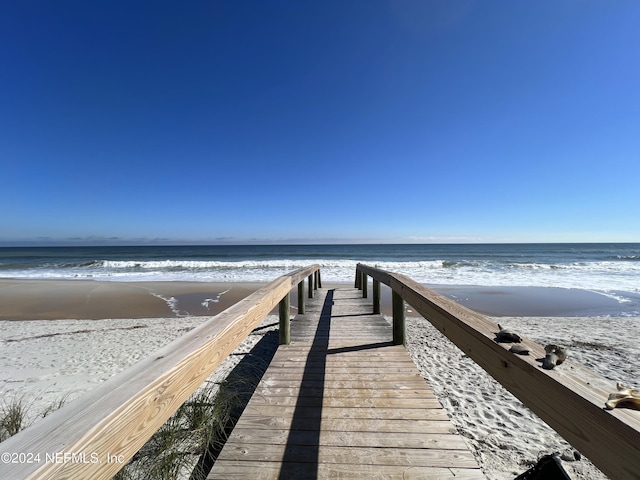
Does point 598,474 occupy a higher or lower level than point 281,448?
lower

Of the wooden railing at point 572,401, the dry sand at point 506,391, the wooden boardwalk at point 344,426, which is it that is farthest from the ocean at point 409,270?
the wooden railing at point 572,401

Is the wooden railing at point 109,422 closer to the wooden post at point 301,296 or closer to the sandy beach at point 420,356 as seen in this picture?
the sandy beach at point 420,356

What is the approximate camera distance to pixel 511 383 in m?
1.19

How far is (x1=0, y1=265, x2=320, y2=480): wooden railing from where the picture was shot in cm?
63

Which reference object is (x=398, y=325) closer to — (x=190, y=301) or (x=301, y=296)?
(x=301, y=296)

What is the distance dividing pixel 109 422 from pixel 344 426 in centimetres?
184

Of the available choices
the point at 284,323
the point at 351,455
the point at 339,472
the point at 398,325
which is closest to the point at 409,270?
the point at 398,325

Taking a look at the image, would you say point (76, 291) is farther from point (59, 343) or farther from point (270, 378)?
point (270, 378)

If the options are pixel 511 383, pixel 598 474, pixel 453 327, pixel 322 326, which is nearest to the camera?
pixel 511 383

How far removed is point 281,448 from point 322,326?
295 centimetres

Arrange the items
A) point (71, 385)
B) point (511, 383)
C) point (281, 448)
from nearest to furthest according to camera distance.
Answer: point (511, 383)
point (281, 448)
point (71, 385)

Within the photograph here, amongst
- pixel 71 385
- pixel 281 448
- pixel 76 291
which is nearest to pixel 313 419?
pixel 281 448

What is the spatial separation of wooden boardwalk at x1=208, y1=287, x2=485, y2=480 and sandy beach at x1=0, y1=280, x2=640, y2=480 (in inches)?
27.9

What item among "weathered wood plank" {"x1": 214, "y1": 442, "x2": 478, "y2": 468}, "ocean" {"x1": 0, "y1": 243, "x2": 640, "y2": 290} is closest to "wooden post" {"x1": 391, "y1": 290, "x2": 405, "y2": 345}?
"weathered wood plank" {"x1": 214, "y1": 442, "x2": 478, "y2": 468}
